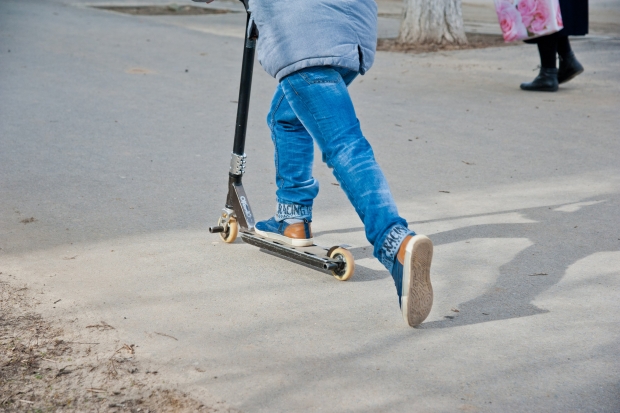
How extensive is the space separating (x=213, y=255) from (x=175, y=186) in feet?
4.42

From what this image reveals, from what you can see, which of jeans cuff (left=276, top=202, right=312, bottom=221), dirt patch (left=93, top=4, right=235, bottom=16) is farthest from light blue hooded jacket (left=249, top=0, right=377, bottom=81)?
dirt patch (left=93, top=4, right=235, bottom=16)

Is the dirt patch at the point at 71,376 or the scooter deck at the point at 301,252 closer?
the dirt patch at the point at 71,376

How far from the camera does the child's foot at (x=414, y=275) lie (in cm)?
303

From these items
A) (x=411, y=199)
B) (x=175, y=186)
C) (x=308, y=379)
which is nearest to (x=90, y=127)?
(x=175, y=186)

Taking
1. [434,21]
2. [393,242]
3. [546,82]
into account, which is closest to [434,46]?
[434,21]

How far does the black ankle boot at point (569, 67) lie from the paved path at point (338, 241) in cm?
21

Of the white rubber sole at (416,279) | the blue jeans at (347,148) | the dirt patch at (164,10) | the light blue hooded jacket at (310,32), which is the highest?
the light blue hooded jacket at (310,32)

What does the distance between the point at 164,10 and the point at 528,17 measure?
33.7 feet

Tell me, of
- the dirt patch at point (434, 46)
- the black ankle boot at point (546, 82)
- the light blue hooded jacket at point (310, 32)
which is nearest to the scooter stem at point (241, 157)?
the light blue hooded jacket at point (310, 32)

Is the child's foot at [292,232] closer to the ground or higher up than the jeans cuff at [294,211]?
closer to the ground

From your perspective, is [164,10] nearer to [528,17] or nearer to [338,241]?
[528,17]

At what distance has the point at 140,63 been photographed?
1023 centimetres

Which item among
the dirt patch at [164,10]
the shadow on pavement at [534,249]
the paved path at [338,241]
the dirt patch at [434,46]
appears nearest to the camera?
the paved path at [338,241]

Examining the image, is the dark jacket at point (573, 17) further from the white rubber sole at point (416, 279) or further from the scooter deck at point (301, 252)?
the white rubber sole at point (416, 279)
